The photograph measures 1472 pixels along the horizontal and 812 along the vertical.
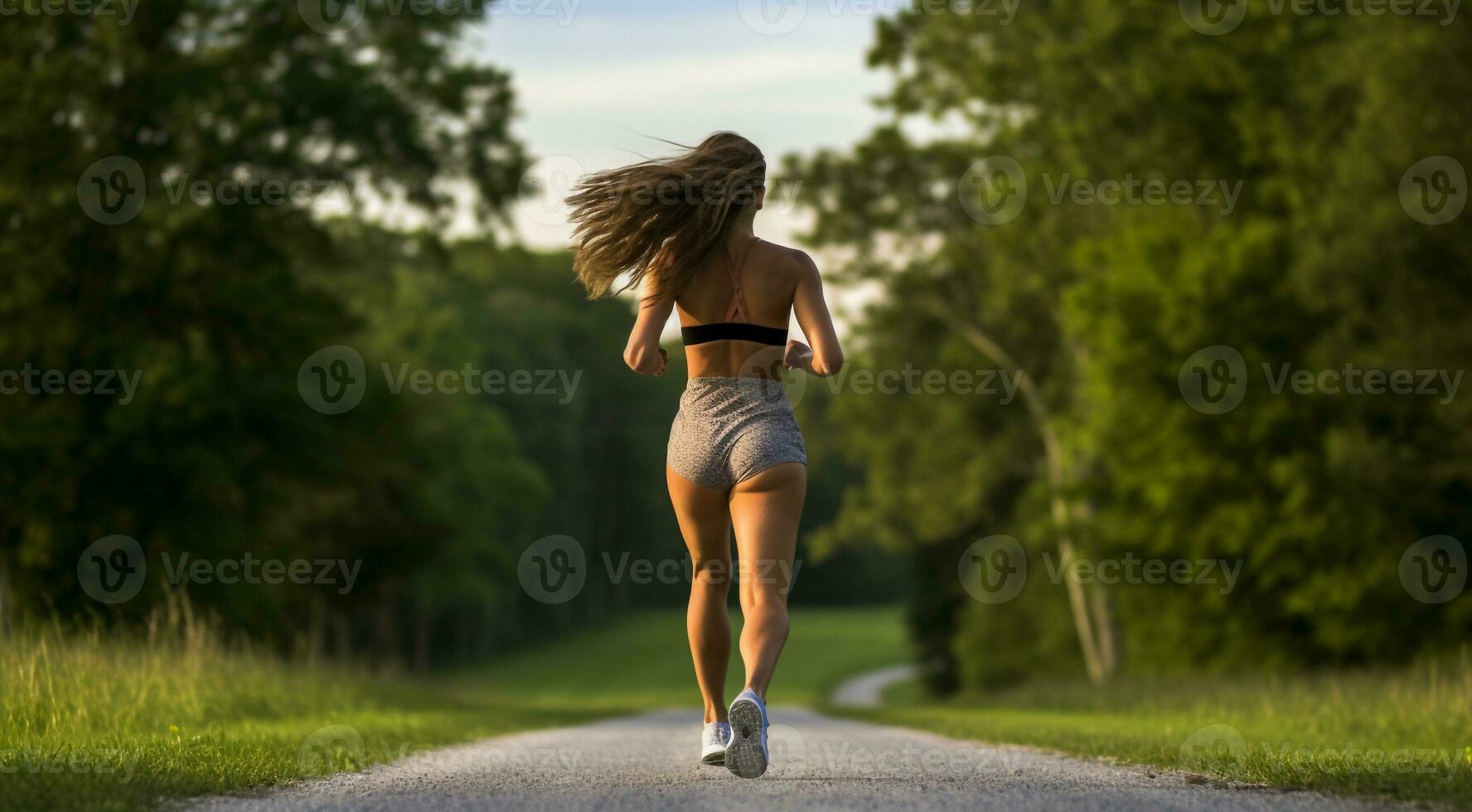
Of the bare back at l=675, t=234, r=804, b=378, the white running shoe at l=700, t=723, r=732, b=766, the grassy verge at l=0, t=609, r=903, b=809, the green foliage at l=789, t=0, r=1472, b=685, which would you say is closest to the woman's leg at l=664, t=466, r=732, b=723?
the white running shoe at l=700, t=723, r=732, b=766

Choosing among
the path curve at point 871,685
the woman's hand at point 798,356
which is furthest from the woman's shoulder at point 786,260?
the path curve at point 871,685

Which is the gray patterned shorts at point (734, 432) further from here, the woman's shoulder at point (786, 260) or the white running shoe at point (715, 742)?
the white running shoe at point (715, 742)

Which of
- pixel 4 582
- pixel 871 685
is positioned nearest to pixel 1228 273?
pixel 4 582

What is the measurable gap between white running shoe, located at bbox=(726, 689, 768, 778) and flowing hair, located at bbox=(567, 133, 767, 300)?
1673mm

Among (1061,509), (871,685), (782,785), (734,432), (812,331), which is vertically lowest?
(871,685)

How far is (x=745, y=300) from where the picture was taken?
6766 mm

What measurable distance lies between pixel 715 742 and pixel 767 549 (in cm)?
84

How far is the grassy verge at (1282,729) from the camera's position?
654cm

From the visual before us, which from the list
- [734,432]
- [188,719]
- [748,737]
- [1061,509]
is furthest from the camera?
[1061,509]

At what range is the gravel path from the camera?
5703mm

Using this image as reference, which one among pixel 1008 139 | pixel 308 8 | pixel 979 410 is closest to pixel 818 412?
pixel 979 410

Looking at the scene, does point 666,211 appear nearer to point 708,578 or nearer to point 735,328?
point 735,328

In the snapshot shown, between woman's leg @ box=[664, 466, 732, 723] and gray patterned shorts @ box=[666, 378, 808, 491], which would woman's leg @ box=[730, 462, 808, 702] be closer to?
gray patterned shorts @ box=[666, 378, 808, 491]

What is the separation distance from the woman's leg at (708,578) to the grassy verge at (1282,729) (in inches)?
79.4
